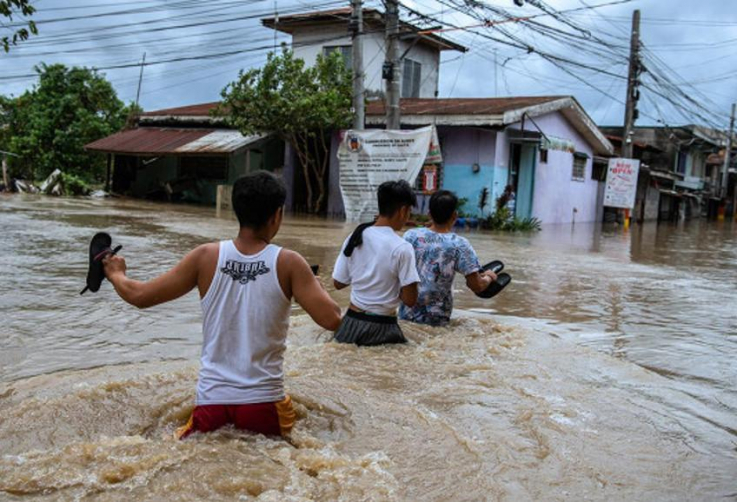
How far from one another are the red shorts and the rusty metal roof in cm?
1958

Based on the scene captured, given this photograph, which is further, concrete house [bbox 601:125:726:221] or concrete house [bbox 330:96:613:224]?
concrete house [bbox 601:125:726:221]

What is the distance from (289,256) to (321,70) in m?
19.0

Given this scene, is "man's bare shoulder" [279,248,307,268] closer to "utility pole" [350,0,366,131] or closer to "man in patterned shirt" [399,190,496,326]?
"man in patterned shirt" [399,190,496,326]

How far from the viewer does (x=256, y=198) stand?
2830mm

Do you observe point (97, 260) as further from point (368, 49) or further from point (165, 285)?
point (368, 49)

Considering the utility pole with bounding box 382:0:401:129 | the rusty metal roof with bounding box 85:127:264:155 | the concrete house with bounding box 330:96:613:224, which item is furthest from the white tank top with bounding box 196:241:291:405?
the rusty metal roof with bounding box 85:127:264:155

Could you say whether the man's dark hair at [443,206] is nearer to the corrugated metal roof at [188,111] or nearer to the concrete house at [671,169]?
the corrugated metal roof at [188,111]

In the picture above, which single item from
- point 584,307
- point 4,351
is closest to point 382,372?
point 4,351

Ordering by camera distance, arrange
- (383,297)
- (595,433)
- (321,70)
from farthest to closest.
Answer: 1. (321,70)
2. (383,297)
3. (595,433)

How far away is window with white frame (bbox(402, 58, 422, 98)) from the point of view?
2723 cm

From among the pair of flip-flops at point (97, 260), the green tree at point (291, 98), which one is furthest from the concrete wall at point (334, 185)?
the pair of flip-flops at point (97, 260)

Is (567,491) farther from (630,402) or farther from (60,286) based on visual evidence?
(60,286)

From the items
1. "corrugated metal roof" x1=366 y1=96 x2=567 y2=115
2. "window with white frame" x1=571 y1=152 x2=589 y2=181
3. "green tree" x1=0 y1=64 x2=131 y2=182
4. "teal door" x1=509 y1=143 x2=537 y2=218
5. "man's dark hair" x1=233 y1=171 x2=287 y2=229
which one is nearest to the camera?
"man's dark hair" x1=233 y1=171 x2=287 y2=229

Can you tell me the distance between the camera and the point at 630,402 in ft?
14.5
